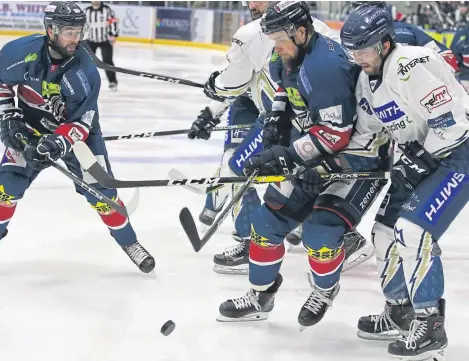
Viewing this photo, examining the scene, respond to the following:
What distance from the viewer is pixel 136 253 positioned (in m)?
3.43

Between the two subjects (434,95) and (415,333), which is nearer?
(434,95)

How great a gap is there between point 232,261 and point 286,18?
1.25 metres

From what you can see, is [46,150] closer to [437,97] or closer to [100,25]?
[437,97]

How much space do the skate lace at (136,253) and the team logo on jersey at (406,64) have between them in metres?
1.45

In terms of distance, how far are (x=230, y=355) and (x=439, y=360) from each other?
0.63 meters

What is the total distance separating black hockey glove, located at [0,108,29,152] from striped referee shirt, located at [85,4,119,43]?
6.36 metres

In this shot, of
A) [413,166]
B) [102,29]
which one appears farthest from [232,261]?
[102,29]

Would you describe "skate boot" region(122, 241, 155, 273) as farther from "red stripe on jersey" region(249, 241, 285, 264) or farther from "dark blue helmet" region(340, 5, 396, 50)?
"dark blue helmet" region(340, 5, 396, 50)

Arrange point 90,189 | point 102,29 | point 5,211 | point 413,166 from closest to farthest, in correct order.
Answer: point 413,166, point 90,189, point 5,211, point 102,29

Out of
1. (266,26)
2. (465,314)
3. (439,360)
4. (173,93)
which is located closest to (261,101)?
(266,26)

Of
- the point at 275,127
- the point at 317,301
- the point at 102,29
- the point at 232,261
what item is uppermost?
the point at 275,127

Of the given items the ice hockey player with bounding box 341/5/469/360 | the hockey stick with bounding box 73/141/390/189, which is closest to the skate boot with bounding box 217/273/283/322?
the hockey stick with bounding box 73/141/390/189

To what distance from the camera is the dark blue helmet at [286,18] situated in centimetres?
261

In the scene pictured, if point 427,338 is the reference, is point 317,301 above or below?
below
